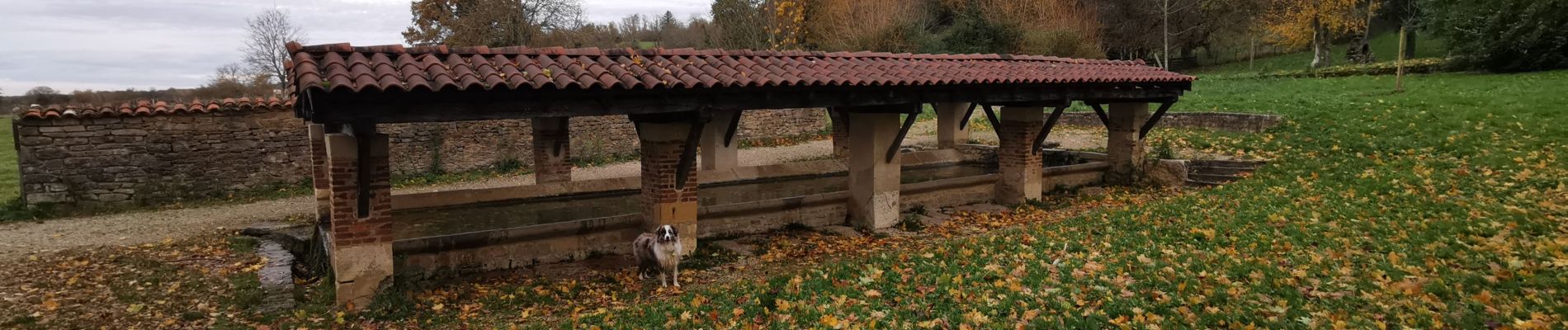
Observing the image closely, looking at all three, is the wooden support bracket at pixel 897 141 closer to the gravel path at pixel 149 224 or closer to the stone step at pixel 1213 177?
the stone step at pixel 1213 177

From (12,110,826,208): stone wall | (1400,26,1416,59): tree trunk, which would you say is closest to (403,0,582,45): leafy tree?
(12,110,826,208): stone wall

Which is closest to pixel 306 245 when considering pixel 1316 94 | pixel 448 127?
pixel 448 127

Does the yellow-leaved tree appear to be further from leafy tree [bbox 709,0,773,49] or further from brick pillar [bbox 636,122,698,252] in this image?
brick pillar [bbox 636,122,698,252]

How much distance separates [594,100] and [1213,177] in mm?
9956

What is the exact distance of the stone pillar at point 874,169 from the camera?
29.8ft

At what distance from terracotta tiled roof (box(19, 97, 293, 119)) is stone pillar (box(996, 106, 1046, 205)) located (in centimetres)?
1018

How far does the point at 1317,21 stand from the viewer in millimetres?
28500

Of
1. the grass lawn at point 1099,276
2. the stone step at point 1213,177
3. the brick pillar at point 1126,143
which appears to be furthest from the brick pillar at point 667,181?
the stone step at point 1213,177

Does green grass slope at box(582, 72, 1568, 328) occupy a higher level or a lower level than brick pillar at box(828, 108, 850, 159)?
lower

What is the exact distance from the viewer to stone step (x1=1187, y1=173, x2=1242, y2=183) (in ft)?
37.7

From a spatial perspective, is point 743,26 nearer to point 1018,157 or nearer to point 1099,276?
point 1018,157

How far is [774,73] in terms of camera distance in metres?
6.93

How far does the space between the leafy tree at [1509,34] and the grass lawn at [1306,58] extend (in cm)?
931

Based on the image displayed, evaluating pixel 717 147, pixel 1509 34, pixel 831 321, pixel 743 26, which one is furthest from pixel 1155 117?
pixel 743 26
